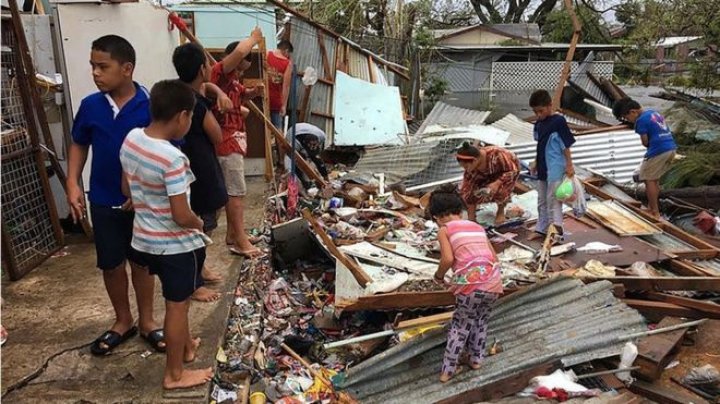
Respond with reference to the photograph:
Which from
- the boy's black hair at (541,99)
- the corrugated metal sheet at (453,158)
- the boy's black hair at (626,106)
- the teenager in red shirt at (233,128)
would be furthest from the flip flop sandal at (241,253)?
the boy's black hair at (626,106)

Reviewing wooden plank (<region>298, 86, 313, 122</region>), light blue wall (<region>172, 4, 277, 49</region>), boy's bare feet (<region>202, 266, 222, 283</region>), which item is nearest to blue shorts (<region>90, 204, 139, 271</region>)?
boy's bare feet (<region>202, 266, 222, 283</region>)

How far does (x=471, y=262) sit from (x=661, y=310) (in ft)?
6.75

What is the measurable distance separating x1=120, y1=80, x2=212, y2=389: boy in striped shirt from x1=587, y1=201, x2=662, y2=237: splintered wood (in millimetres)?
4652

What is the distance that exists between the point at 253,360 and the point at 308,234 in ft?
6.91

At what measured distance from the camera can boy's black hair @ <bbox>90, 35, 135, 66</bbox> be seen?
8.74ft

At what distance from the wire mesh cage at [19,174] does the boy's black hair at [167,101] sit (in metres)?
2.04

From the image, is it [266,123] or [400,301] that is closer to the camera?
[400,301]

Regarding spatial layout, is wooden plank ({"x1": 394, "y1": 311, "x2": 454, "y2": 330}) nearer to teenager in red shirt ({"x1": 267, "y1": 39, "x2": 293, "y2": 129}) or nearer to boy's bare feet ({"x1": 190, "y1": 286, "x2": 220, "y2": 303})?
boy's bare feet ({"x1": 190, "y1": 286, "x2": 220, "y2": 303})

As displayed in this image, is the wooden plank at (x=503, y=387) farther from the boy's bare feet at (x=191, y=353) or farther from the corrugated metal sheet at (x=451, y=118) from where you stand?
the corrugated metal sheet at (x=451, y=118)

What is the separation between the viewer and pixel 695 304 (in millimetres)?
4359

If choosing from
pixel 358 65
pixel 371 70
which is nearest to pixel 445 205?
pixel 358 65

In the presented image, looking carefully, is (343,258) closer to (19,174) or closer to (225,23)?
(19,174)

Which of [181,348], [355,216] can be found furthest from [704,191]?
[181,348]

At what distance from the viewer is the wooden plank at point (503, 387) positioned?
3.46 meters
